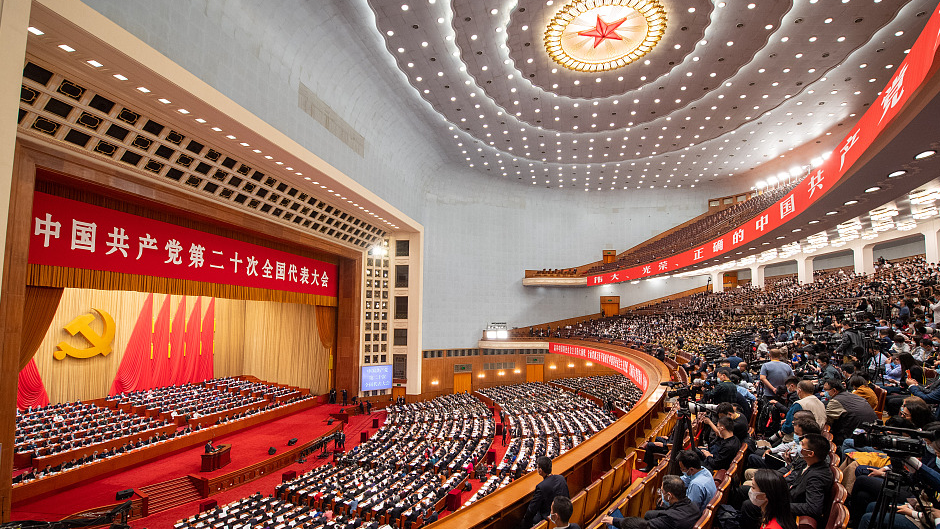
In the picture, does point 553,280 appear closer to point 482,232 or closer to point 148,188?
point 482,232

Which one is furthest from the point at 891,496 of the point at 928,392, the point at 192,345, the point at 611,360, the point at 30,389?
the point at 192,345

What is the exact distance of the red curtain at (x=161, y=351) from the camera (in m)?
16.8

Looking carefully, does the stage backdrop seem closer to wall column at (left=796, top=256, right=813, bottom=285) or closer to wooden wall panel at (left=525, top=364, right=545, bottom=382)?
wooden wall panel at (left=525, top=364, right=545, bottom=382)

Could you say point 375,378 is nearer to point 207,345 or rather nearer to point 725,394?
point 207,345

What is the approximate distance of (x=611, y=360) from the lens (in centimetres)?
1487

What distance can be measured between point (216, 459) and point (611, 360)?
11.5m

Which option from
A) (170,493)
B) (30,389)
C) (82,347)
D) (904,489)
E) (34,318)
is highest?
(34,318)

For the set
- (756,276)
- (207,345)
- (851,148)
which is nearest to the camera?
(851,148)

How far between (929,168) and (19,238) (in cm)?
1295

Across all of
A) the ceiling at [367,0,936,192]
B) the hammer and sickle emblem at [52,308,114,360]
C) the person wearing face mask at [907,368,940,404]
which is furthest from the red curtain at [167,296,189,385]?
the person wearing face mask at [907,368,940,404]

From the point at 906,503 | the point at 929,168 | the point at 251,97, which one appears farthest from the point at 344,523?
the point at 929,168

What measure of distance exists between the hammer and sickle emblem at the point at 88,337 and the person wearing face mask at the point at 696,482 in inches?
699

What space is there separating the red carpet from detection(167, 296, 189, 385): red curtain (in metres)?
5.49

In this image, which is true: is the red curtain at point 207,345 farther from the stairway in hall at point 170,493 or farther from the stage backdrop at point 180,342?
the stairway in hall at point 170,493
